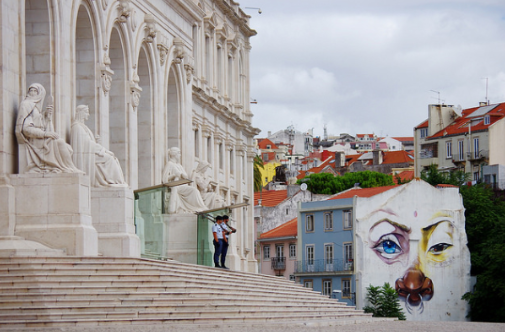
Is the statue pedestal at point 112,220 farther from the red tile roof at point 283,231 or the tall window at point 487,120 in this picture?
the tall window at point 487,120

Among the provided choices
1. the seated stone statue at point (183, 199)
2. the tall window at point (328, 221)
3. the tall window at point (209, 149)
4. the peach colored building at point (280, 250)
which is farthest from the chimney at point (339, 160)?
the seated stone statue at point (183, 199)

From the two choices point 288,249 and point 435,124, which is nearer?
point 288,249

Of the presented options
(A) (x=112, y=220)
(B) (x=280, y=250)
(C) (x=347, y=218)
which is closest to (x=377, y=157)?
(B) (x=280, y=250)

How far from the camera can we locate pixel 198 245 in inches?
1380

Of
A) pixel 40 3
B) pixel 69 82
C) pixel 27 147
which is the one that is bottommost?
pixel 27 147

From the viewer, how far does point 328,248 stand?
239 ft

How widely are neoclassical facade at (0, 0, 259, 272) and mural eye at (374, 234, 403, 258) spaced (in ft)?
60.3

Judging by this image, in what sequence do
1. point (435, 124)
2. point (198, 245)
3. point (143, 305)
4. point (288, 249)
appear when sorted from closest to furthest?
point (143, 305) < point (198, 245) < point (288, 249) < point (435, 124)

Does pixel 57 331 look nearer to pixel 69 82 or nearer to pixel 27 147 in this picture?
pixel 27 147

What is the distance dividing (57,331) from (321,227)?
53.0m

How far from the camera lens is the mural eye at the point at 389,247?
70.1 m

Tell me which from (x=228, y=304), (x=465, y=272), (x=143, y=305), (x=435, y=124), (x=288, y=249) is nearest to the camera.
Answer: (x=143, y=305)

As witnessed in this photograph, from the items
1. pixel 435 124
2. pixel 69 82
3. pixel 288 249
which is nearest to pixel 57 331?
pixel 69 82

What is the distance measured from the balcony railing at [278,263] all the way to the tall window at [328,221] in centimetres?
755
